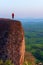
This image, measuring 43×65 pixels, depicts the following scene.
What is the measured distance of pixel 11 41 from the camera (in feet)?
38.2

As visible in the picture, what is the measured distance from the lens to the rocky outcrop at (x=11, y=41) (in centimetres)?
1152

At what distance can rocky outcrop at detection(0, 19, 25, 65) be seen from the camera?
11516mm

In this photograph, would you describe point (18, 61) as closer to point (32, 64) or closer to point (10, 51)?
point (10, 51)

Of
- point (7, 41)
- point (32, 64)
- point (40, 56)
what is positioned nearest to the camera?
point (7, 41)

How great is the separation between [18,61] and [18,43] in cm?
78

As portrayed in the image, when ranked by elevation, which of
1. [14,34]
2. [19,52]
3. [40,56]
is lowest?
[40,56]

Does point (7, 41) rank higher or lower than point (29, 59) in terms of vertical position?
higher

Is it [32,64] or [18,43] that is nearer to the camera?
[18,43]

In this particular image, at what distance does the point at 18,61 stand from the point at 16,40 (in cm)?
92

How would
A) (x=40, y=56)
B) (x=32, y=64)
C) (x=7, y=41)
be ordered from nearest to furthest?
(x=7, y=41), (x=32, y=64), (x=40, y=56)

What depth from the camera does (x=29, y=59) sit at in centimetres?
1395

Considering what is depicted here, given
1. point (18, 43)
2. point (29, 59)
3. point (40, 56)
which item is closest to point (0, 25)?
point (18, 43)

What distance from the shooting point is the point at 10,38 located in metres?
11.6

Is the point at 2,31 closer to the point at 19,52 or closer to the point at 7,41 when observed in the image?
the point at 7,41
